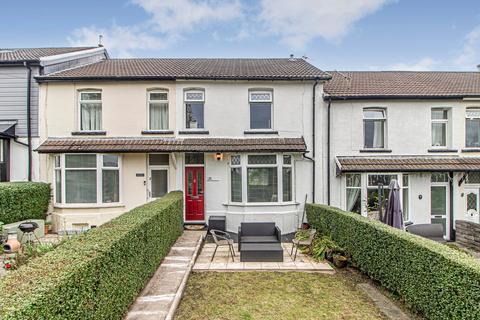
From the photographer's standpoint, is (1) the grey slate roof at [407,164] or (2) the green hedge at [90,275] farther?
(1) the grey slate roof at [407,164]

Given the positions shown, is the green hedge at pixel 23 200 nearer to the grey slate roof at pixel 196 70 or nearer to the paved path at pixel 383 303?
the grey slate roof at pixel 196 70

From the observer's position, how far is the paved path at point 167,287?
5301 millimetres

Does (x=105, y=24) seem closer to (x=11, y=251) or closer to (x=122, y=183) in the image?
(x=122, y=183)

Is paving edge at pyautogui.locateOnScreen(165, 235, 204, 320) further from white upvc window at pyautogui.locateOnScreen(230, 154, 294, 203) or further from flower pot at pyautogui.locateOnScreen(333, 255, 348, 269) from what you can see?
flower pot at pyautogui.locateOnScreen(333, 255, 348, 269)

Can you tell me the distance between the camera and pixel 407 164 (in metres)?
12.7

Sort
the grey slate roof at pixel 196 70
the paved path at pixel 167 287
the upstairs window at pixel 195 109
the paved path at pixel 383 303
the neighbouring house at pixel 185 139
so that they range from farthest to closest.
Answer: the upstairs window at pixel 195 109 → the grey slate roof at pixel 196 70 → the neighbouring house at pixel 185 139 → the paved path at pixel 383 303 → the paved path at pixel 167 287

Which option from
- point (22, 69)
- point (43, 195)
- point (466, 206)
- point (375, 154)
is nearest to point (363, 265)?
point (375, 154)

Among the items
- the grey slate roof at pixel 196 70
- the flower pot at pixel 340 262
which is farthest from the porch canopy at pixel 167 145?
the flower pot at pixel 340 262

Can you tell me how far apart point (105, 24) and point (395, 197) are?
17987 mm

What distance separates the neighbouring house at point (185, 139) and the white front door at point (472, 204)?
7.39 m

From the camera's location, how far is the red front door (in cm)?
1280

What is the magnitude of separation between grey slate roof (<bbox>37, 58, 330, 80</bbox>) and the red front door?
14.4 ft

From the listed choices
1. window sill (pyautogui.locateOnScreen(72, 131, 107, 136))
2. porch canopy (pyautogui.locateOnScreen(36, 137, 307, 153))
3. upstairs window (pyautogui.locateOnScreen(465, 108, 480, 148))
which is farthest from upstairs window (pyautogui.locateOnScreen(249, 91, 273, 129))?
upstairs window (pyautogui.locateOnScreen(465, 108, 480, 148))

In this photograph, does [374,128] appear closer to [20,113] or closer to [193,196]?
[193,196]
